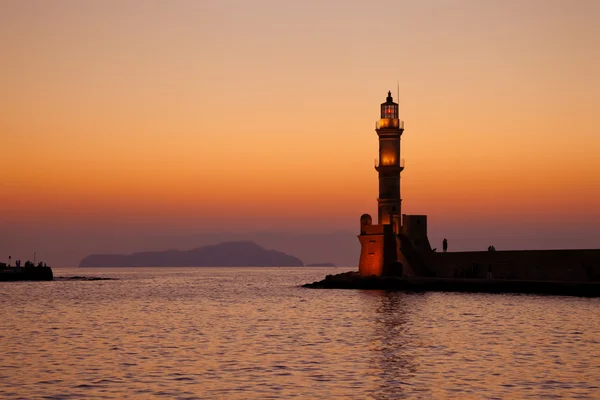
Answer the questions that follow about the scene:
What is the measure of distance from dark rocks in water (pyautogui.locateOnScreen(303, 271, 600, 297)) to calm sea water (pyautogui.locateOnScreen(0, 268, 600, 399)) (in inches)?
151

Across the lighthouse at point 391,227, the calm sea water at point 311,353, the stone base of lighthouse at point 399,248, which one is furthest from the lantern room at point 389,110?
the calm sea water at point 311,353

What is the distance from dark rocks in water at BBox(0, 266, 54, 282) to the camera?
125 meters

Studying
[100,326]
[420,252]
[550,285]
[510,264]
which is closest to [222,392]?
[100,326]

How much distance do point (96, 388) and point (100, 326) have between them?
2182cm

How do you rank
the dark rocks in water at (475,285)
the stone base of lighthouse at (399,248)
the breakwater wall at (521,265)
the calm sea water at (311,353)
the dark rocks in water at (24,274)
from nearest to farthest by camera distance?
the calm sea water at (311,353), the dark rocks in water at (475,285), the breakwater wall at (521,265), the stone base of lighthouse at (399,248), the dark rocks in water at (24,274)

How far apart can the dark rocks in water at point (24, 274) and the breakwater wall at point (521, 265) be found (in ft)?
236

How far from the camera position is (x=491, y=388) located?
23.0 meters

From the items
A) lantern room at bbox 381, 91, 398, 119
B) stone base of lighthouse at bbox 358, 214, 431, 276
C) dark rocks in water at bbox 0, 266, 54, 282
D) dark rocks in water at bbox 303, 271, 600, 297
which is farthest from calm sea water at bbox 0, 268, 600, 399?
dark rocks in water at bbox 0, 266, 54, 282

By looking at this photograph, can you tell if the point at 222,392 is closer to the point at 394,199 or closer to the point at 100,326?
the point at 100,326

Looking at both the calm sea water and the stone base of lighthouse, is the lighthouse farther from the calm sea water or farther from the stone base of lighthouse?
the calm sea water

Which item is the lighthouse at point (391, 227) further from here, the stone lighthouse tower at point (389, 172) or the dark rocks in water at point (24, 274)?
the dark rocks in water at point (24, 274)

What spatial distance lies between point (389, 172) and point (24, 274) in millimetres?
69874

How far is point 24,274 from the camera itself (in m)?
126

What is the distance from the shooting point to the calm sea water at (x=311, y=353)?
76.6 feet
